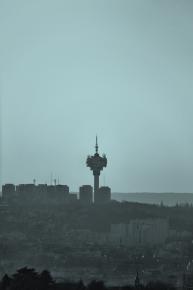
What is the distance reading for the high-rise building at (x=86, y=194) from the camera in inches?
5723

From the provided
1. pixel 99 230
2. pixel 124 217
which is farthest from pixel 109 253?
pixel 124 217

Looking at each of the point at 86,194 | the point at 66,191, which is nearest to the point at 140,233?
the point at 86,194

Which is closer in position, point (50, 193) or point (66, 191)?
point (50, 193)

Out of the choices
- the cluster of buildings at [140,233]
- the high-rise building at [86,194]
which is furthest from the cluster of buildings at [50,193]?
the cluster of buildings at [140,233]

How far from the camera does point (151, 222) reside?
396 feet

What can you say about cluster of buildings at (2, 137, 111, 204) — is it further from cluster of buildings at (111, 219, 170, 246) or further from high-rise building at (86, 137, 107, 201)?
cluster of buildings at (111, 219, 170, 246)

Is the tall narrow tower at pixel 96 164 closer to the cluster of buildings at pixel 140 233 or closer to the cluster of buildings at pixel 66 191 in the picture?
the cluster of buildings at pixel 66 191

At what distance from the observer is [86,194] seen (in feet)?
486

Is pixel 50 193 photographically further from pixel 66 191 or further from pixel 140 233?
pixel 140 233

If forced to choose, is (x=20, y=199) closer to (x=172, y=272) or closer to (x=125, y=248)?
(x=125, y=248)

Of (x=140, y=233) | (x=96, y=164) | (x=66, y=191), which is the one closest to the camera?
(x=140, y=233)

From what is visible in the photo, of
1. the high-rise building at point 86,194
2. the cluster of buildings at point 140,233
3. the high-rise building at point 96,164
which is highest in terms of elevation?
the high-rise building at point 96,164

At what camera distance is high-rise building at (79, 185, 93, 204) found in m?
145

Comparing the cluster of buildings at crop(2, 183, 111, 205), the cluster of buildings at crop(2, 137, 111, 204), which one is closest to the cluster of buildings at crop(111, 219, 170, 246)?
the cluster of buildings at crop(2, 183, 111, 205)
